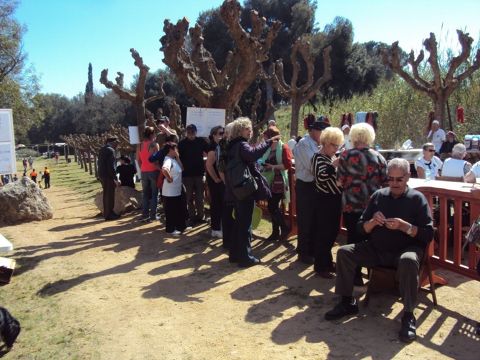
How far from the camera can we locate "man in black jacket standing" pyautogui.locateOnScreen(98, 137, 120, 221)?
948 cm

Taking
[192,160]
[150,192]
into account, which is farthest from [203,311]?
[150,192]

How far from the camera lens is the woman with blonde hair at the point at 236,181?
5.45 m

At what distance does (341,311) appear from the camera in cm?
411

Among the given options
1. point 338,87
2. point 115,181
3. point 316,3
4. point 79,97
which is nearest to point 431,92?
point 115,181

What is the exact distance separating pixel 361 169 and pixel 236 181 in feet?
5.23

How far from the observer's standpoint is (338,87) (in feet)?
111

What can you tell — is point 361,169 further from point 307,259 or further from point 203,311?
point 203,311

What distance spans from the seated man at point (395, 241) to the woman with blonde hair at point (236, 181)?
1702 millimetres

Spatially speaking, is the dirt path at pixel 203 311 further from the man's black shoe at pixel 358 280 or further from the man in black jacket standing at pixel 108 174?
the man in black jacket standing at pixel 108 174

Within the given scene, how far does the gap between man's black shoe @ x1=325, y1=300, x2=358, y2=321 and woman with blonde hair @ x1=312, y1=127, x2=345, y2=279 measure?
3.18 ft

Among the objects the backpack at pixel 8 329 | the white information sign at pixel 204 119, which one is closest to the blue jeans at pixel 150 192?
the white information sign at pixel 204 119

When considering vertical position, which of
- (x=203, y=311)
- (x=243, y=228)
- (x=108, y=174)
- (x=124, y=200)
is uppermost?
(x=108, y=174)

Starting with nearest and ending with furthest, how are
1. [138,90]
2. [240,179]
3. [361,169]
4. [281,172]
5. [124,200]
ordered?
[361,169] < [240,179] < [281,172] < [124,200] < [138,90]

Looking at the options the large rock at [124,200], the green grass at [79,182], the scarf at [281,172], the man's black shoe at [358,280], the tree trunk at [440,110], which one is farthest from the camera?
the green grass at [79,182]
